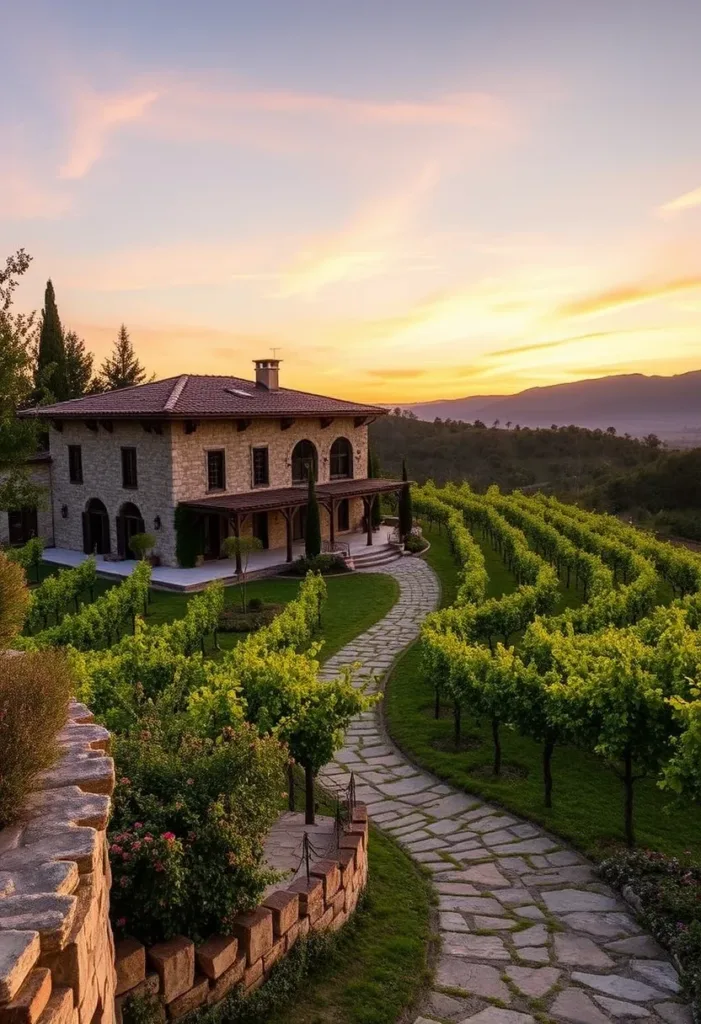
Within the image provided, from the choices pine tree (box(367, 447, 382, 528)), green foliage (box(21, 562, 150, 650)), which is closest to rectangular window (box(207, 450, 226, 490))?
green foliage (box(21, 562, 150, 650))

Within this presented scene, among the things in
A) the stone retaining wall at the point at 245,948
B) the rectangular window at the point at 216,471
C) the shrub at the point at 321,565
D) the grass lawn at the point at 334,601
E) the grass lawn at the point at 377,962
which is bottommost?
the grass lawn at the point at 334,601

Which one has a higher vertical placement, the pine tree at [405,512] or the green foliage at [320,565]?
the pine tree at [405,512]

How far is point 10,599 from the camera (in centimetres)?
772

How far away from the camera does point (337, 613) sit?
20109 mm

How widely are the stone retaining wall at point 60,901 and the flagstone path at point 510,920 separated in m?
3.07

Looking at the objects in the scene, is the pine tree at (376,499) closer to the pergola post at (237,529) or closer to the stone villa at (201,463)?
the stone villa at (201,463)

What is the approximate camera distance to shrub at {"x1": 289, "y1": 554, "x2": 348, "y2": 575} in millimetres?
25750

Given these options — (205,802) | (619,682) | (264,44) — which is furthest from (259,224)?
(205,802)

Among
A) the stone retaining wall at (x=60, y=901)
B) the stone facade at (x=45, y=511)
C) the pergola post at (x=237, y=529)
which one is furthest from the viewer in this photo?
the stone facade at (x=45, y=511)

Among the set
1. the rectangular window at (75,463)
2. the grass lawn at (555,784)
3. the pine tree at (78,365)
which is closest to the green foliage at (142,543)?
the rectangular window at (75,463)

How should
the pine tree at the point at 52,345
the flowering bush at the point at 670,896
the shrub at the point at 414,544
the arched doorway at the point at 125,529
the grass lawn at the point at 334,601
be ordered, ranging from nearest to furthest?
the flowering bush at the point at 670,896 → the grass lawn at the point at 334,601 → the arched doorway at the point at 125,529 → the shrub at the point at 414,544 → the pine tree at the point at 52,345

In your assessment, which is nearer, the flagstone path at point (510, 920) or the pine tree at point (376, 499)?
the flagstone path at point (510, 920)

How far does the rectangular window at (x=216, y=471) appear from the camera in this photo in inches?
1063

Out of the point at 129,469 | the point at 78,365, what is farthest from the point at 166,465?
the point at 78,365
